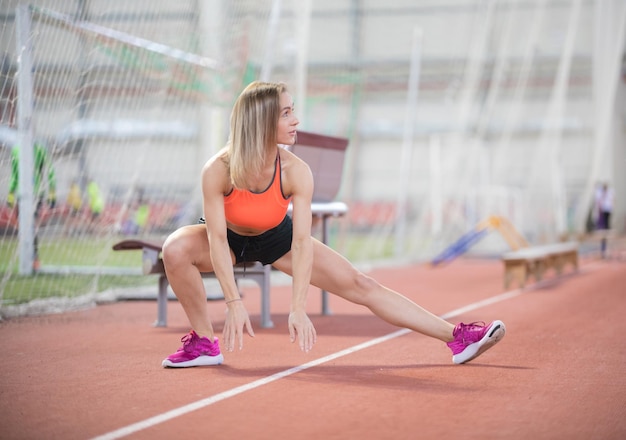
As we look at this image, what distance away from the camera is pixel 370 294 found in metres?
4.40

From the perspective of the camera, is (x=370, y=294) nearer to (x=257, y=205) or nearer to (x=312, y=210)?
(x=257, y=205)

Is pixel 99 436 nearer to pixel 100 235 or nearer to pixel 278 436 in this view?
pixel 278 436

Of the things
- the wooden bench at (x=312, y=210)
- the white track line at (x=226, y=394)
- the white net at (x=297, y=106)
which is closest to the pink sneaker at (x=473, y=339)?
the white track line at (x=226, y=394)

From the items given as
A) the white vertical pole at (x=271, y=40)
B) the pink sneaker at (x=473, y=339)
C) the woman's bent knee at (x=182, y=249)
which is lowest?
the pink sneaker at (x=473, y=339)

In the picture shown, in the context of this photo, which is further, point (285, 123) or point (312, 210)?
point (312, 210)

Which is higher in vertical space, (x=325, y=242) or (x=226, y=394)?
(x=325, y=242)

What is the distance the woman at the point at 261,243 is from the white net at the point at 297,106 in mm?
3135

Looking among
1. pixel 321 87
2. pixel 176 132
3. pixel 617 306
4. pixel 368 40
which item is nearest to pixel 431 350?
pixel 617 306

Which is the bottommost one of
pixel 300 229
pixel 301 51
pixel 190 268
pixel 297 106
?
pixel 190 268

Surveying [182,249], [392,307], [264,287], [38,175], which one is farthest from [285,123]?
[38,175]

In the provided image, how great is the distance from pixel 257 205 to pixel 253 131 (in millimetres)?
370

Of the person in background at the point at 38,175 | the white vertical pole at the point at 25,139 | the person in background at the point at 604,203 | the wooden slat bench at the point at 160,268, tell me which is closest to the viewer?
the wooden slat bench at the point at 160,268

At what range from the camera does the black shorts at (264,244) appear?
443cm

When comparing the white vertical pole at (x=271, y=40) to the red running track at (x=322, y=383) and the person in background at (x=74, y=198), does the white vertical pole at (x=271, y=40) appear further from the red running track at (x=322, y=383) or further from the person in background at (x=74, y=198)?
the red running track at (x=322, y=383)
